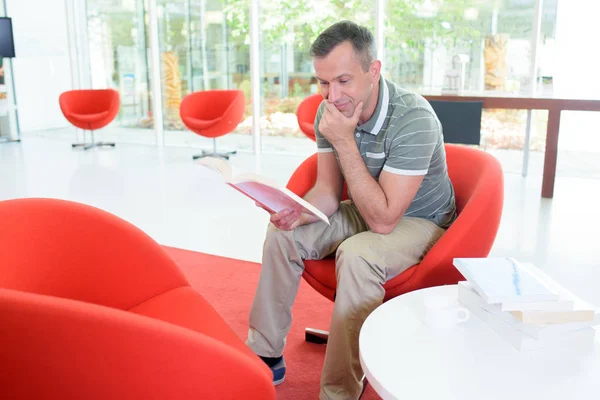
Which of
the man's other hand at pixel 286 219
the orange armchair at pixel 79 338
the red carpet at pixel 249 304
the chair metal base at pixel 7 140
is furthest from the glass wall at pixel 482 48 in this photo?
the chair metal base at pixel 7 140

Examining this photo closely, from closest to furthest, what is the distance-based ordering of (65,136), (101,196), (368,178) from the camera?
(368,178) < (101,196) < (65,136)

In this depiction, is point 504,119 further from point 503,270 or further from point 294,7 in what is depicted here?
point 503,270

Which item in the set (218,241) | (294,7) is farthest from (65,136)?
(218,241)

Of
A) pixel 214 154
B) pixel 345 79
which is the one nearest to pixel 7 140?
pixel 214 154

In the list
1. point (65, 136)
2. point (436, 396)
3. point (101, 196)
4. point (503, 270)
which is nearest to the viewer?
point (436, 396)

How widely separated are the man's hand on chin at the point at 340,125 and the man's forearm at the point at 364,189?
29 mm

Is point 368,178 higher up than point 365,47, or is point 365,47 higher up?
point 365,47

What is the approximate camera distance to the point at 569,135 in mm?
6266

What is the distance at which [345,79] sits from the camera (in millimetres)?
2021

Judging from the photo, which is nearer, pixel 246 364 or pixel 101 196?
pixel 246 364

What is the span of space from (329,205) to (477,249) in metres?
0.57

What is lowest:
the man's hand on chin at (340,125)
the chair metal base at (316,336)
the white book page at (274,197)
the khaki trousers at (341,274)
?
the chair metal base at (316,336)

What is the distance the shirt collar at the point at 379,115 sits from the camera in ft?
6.83

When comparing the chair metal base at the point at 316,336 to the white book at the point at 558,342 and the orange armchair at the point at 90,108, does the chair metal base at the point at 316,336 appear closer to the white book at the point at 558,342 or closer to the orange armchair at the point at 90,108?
the white book at the point at 558,342
